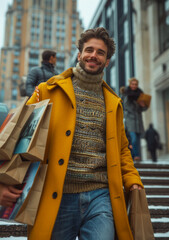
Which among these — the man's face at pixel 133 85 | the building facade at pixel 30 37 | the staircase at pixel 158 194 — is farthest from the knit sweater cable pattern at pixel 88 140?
the building facade at pixel 30 37

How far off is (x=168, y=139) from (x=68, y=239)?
1268cm

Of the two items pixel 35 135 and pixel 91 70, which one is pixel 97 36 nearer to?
pixel 91 70

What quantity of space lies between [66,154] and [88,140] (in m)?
0.23

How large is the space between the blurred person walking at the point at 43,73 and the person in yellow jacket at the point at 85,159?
283 centimetres

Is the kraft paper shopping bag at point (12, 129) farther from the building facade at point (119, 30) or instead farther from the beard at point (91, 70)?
the building facade at point (119, 30)

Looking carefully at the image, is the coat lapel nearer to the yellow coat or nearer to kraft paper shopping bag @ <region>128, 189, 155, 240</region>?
the yellow coat

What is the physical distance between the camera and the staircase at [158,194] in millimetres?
3449

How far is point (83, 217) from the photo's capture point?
1669 mm

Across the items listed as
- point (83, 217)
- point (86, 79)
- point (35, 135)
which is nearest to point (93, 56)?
point (86, 79)

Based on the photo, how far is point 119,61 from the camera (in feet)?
38.0

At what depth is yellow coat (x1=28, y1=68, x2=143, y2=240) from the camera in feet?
5.02

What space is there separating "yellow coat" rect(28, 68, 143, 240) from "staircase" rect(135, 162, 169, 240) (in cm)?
183

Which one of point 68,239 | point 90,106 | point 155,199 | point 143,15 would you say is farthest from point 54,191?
point 143,15

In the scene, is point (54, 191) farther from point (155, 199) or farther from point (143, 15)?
point (143, 15)
